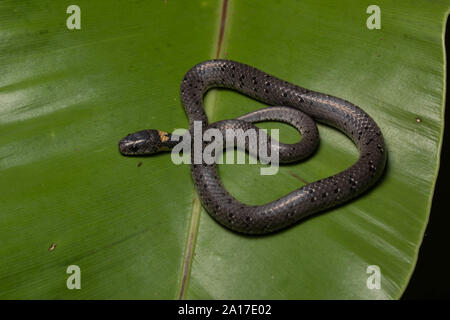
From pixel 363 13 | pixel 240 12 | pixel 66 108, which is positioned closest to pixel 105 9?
pixel 66 108

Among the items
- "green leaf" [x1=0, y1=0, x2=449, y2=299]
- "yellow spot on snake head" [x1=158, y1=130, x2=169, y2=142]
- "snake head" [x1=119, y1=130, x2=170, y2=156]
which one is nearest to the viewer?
"green leaf" [x1=0, y1=0, x2=449, y2=299]

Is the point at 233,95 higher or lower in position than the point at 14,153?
higher

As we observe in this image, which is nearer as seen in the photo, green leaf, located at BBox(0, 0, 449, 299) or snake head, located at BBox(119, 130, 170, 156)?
green leaf, located at BBox(0, 0, 449, 299)

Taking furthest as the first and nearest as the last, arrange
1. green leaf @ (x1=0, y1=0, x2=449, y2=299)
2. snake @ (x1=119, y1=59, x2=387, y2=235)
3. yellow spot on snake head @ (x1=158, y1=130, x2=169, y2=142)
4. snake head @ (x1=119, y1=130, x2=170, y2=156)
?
1. yellow spot on snake head @ (x1=158, y1=130, x2=169, y2=142)
2. snake head @ (x1=119, y1=130, x2=170, y2=156)
3. snake @ (x1=119, y1=59, x2=387, y2=235)
4. green leaf @ (x1=0, y1=0, x2=449, y2=299)

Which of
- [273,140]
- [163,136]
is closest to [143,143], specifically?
[163,136]

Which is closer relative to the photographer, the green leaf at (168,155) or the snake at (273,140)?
the green leaf at (168,155)

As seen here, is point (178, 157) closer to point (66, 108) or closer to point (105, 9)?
point (66, 108)
